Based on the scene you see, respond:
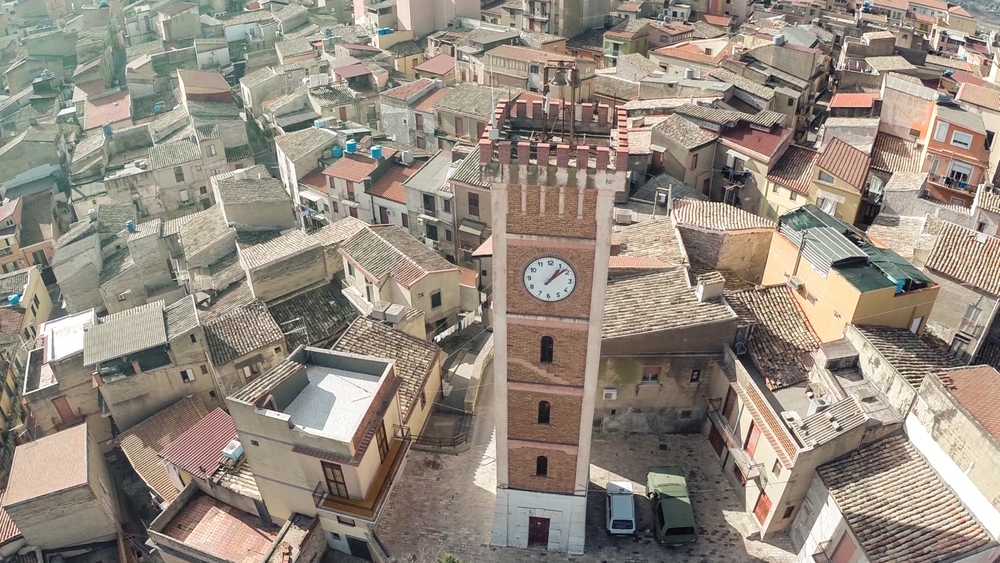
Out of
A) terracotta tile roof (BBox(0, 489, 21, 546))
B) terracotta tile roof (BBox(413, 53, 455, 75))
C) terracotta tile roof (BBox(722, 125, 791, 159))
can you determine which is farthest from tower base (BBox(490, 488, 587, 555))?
terracotta tile roof (BBox(413, 53, 455, 75))

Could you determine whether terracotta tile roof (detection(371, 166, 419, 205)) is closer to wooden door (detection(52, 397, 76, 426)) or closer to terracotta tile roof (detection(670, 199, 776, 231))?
terracotta tile roof (detection(670, 199, 776, 231))

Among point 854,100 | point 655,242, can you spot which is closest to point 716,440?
point 655,242

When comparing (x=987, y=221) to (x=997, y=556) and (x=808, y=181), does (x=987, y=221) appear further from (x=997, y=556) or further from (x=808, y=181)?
(x=997, y=556)

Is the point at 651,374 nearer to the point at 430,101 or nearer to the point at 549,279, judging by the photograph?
the point at 549,279

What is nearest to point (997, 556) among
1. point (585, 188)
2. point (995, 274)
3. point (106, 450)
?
point (995, 274)

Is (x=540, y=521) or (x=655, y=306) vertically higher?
(x=655, y=306)

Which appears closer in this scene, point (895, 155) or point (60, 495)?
point (60, 495)
